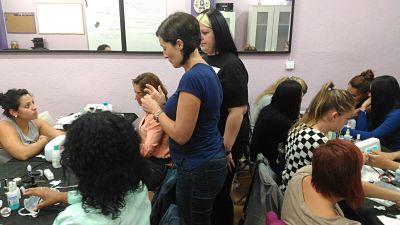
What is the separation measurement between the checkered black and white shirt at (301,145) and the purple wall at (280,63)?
184 centimetres

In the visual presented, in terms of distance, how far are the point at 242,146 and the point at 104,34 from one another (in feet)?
6.76

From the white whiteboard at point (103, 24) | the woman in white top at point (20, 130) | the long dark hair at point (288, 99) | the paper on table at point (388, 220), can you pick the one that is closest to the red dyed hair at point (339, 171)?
the paper on table at point (388, 220)

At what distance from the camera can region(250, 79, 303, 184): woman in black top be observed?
2.11m

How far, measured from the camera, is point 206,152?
1412 millimetres

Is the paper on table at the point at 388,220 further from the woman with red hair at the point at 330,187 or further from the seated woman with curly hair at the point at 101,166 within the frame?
the seated woman with curly hair at the point at 101,166

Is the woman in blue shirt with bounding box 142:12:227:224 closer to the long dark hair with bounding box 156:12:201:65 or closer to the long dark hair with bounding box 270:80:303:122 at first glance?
the long dark hair with bounding box 156:12:201:65

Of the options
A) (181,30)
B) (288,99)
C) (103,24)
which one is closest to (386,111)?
(288,99)

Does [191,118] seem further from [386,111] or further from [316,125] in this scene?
[386,111]

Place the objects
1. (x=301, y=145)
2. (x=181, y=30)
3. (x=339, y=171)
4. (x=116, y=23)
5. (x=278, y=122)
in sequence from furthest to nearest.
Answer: (x=116, y=23)
(x=278, y=122)
(x=301, y=145)
(x=181, y=30)
(x=339, y=171)

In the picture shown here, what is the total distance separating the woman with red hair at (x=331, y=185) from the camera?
3.79 feet

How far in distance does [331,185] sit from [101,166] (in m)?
0.83

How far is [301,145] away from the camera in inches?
64.6

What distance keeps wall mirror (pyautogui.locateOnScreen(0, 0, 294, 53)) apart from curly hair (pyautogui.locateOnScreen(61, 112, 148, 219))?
8.09 ft

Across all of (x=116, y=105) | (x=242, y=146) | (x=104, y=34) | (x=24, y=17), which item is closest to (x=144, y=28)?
(x=104, y=34)
